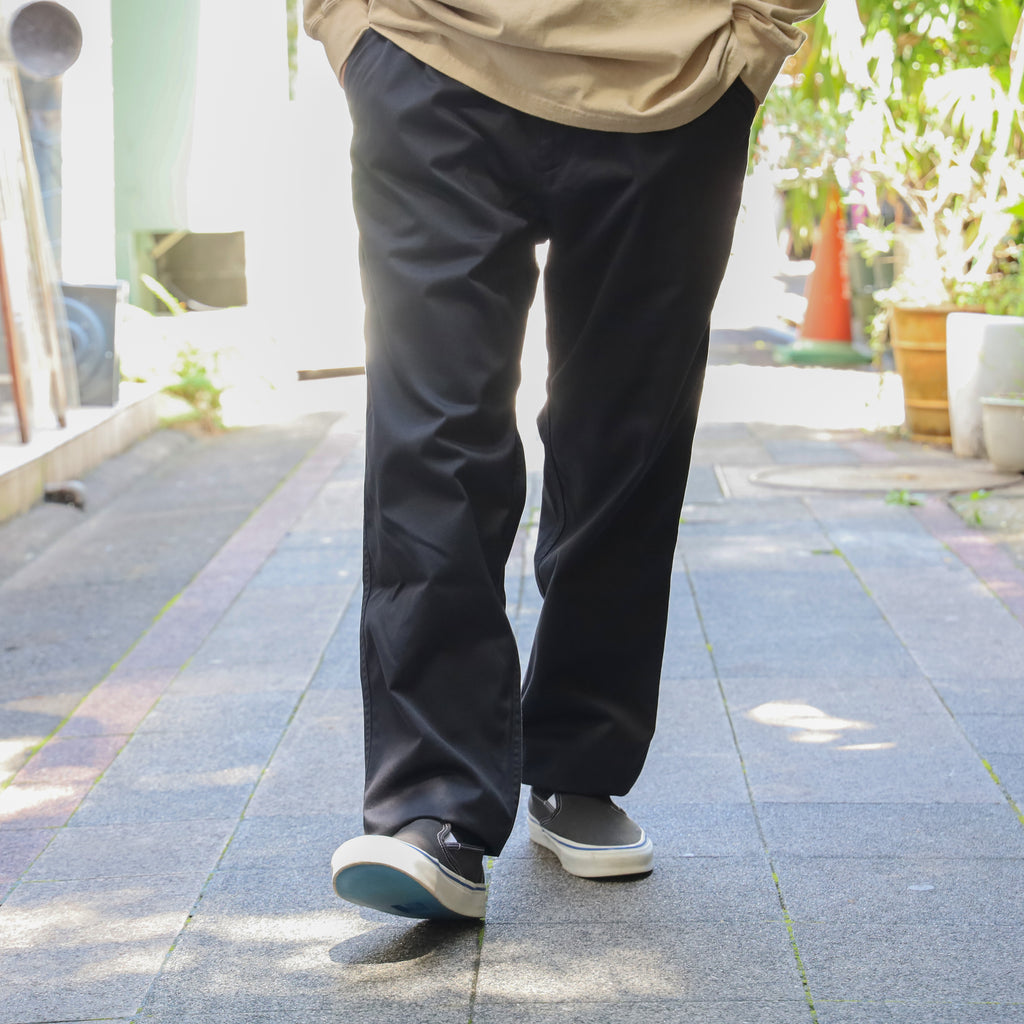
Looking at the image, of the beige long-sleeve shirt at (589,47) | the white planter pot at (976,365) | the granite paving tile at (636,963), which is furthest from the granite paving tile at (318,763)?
the white planter pot at (976,365)

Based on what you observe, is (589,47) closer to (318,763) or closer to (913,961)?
(913,961)

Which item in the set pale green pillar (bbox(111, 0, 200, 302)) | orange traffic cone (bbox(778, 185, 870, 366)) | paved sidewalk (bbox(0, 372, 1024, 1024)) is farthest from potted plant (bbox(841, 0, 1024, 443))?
pale green pillar (bbox(111, 0, 200, 302))

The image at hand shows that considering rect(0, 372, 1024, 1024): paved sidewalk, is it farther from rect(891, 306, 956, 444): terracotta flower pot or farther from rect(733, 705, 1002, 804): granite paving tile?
rect(891, 306, 956, 444): terracotta flower pot

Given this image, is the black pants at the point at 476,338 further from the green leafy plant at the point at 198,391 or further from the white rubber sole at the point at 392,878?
the green leafy plant at the point at 198,391

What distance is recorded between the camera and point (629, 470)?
2082mm

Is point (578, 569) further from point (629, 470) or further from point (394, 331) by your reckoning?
point (394, 331)

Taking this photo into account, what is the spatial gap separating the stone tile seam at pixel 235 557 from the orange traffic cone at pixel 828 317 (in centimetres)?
431

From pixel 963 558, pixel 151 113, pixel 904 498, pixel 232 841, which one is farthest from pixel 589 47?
pixel 151 113

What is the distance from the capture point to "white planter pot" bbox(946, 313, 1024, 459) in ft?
19.7

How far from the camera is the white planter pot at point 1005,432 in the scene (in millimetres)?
5695

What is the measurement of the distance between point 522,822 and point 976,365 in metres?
4.31

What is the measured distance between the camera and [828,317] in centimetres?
1073

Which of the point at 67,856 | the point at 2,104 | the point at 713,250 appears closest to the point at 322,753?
the point at 67,856

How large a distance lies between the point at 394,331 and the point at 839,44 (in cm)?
469
